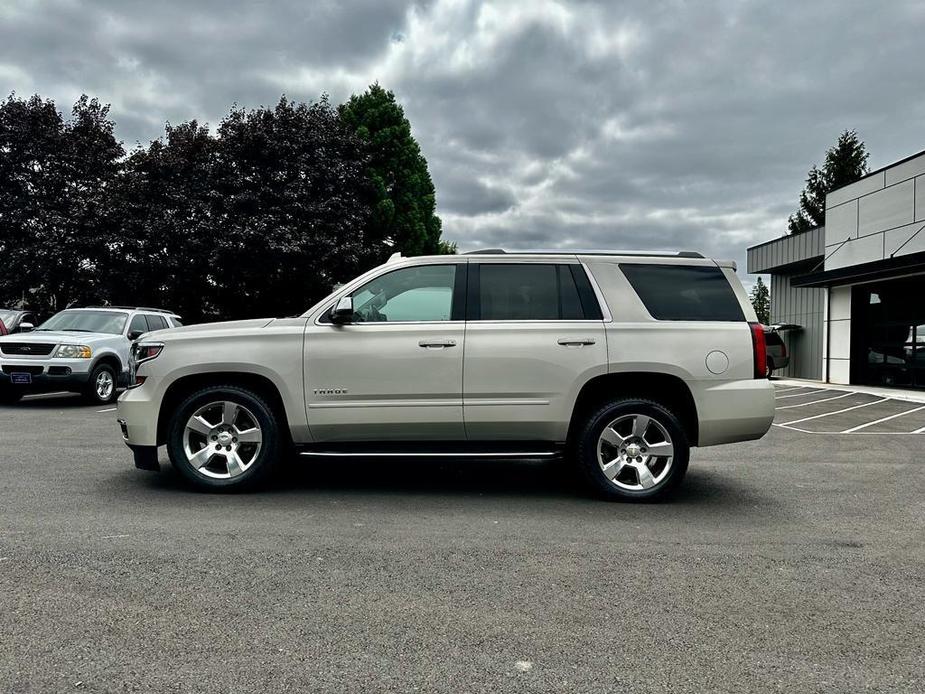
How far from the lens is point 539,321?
5.57 meters

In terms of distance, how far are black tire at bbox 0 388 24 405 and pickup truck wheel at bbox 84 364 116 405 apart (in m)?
1.33

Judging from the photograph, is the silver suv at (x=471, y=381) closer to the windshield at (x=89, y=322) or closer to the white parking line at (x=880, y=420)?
the white parking line at (x=880, y=420)

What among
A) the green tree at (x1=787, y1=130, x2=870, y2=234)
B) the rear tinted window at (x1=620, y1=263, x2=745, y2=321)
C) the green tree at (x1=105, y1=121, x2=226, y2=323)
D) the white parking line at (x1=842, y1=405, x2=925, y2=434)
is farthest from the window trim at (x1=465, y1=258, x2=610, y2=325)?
the green tree at (x1=787, y1=130, x2=870, y2=234)

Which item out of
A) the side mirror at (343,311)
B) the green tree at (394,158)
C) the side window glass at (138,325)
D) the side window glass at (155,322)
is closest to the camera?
the side mirror at (343,311)

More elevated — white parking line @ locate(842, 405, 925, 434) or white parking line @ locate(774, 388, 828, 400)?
white parking line @ locate(774, 388, 828, 400)

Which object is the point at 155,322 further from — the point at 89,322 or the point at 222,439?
the point at 222,439

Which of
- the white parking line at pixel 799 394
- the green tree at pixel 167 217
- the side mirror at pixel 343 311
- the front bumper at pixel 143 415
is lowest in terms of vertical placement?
the white parking line at pixel 799 394

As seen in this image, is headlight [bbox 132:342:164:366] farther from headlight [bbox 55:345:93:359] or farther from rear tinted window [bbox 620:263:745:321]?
headlight [bbox 55:345:93:359]

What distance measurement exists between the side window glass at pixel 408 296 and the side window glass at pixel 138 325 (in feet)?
30.8

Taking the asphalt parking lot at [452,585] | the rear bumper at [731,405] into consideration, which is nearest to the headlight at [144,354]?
the asphalt parking lot at [452,585]

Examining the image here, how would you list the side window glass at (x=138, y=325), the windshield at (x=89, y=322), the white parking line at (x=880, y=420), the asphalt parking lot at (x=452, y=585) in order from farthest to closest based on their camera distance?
the side window glass at (x=138, y=325) < the windshield at (x=89, y=322) < the white parking line at (x=880, y=420) < the asphalt parking lot at (x=452, y=585)

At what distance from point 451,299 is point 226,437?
213 centimetres

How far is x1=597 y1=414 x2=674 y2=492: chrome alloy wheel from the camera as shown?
545 cm

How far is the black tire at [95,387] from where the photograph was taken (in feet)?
39.6
